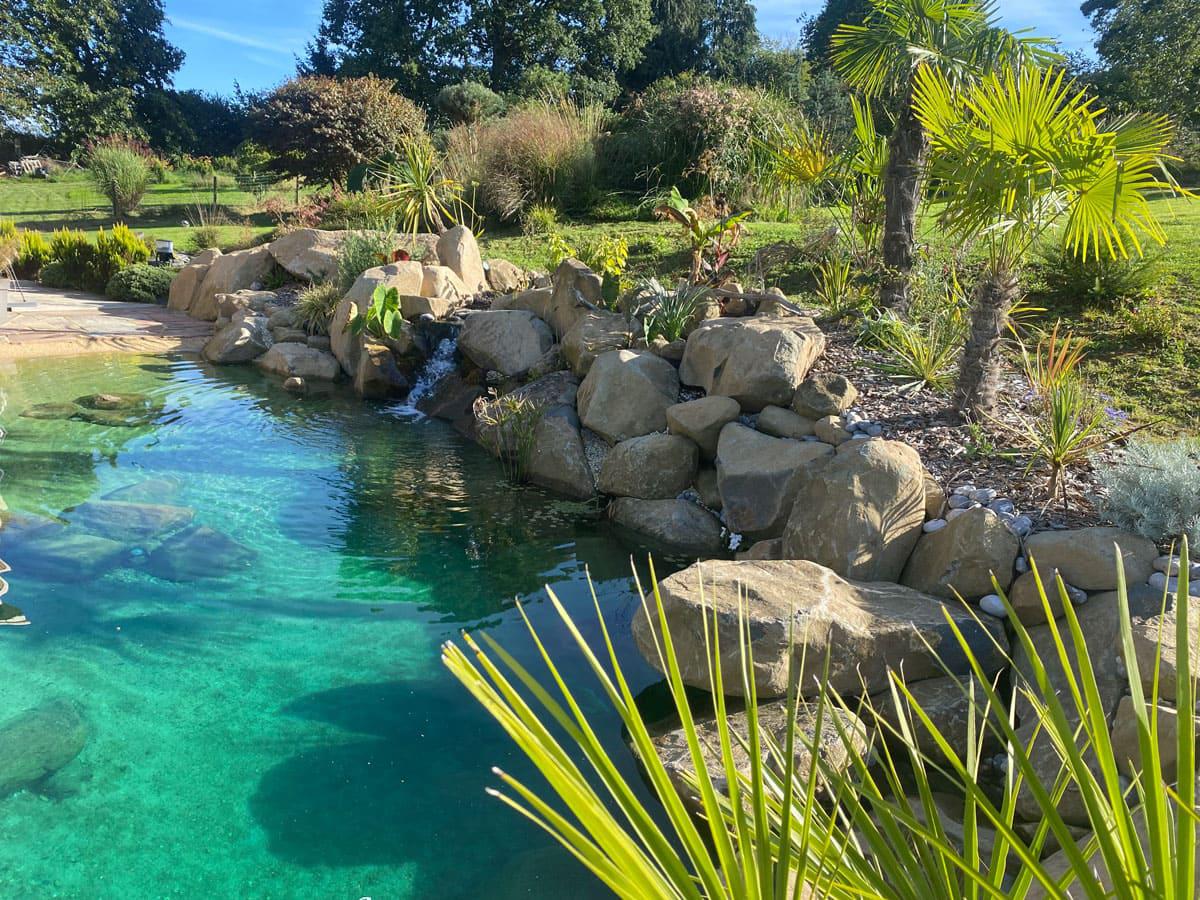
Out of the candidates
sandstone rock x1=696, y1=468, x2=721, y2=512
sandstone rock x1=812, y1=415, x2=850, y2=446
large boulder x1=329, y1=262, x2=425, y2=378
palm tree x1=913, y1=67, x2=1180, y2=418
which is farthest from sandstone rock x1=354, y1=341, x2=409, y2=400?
palm tree x1=913, y1=67, x2=1180, y2=418

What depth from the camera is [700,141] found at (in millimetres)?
14453

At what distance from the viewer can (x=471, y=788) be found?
346 cm

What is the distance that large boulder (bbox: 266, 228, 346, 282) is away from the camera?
41.1ft

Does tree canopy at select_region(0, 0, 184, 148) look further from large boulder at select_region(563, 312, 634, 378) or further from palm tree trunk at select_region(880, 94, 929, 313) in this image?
palm tree trunk at select_region(880, 94, 929, 313)

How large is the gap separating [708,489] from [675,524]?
453 millimetres

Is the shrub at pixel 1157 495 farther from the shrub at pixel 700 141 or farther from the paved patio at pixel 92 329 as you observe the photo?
the paved patio at pixel 92 329

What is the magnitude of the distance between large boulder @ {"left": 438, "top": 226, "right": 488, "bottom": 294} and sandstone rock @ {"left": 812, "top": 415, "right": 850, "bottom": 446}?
20.6 ft

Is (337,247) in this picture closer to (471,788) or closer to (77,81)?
(471,788)

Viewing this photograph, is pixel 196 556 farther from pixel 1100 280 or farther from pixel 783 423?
pixel 1100 280

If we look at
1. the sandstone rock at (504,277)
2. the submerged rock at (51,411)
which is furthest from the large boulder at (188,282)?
the submerged rock at (51,411)

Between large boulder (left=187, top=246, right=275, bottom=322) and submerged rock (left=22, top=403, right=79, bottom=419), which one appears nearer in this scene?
submerged rock (left=22, top=403, right=79, bottom=419)

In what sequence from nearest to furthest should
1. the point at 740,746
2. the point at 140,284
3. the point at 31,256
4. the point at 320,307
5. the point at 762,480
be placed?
1. the point at 740,746
2. the point at 762,480
3. the point at 320,307
4. the point at 140,284
5. the point at 31,256

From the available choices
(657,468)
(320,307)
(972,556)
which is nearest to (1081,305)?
(657,468)

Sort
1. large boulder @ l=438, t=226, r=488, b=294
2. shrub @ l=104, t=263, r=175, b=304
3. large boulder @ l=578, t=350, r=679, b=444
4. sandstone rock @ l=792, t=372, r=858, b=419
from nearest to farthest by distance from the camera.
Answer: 1. sandstone rock @ l=792, t=372, r=858, b=419
2. large boulder @ l=578, t=350, r=679, b=444
3. large boulder @ l=438, t=226, r=488, b=294
4. shrub @ l=104, t=263, r=175, b=304
